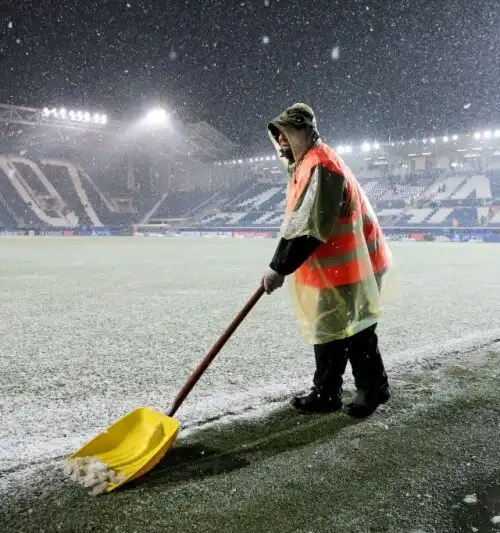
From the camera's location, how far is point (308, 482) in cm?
198

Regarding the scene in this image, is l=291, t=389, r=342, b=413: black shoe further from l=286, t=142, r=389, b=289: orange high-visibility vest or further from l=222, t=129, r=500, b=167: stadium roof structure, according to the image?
l=222, t=129, r=500, b=167: stadium roof structure

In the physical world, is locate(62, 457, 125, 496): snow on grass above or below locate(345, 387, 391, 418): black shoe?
above

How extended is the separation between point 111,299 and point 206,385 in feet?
13.3

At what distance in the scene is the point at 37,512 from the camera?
1.77 metres


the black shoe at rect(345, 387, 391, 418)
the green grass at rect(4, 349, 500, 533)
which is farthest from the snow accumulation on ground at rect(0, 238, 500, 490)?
the black shoe at rect(345, 387, 391, 418)

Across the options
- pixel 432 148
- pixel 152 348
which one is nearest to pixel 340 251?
pixel 152 348

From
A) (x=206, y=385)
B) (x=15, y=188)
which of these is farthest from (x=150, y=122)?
(x=206, y=385)

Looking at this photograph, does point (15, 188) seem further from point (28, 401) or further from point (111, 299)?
point (28, 401)

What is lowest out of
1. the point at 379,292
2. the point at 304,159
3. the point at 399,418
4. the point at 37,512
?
the point at 399,418

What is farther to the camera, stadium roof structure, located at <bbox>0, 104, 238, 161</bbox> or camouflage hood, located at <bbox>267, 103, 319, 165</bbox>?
stadium roof structure, located at <bbox>0, 104, 238, 161</bbox>

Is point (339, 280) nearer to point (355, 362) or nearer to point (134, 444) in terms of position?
point (355, 362)

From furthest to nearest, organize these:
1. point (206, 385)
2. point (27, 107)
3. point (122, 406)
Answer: point (27, 107) → point (206, 385) → point (122, 406)

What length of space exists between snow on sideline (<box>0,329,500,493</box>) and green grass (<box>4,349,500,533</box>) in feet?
0.31

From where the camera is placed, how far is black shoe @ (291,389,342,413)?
2.77 meters
